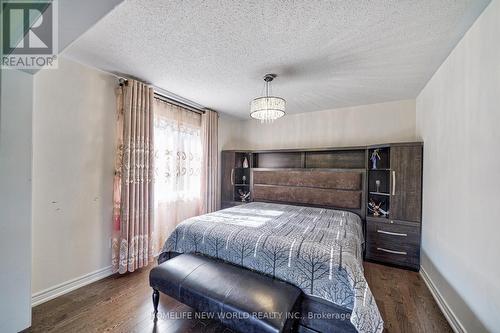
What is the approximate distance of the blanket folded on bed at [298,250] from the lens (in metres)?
1.35

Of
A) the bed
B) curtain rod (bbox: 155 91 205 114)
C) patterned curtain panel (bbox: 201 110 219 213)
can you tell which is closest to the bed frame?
the bed

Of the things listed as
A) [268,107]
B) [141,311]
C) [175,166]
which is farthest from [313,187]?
[141,311]

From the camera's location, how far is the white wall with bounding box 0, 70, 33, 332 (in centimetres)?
149

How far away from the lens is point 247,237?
1867 mm

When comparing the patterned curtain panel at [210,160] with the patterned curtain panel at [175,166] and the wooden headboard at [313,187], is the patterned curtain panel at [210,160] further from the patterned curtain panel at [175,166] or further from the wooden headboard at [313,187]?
the wooden headboard at [313,187]

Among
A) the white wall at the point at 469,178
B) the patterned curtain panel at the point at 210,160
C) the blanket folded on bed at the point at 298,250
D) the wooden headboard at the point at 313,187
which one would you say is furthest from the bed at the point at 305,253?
the patterned curtain panel at the point at 210,160

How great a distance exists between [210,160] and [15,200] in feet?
8.44

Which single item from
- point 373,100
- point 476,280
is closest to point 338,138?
point 373,100

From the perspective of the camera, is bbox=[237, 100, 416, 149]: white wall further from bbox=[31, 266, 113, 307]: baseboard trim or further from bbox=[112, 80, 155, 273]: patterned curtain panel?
bbox=[31, 266, 113, 307]: baseboard trim

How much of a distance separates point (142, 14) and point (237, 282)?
2171mm

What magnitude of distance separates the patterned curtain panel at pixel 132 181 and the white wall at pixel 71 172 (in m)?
0.10

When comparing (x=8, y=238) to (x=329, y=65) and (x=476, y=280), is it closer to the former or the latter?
(x=329, y=65)

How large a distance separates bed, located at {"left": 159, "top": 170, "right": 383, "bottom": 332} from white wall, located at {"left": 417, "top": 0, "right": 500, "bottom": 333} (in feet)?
2.46

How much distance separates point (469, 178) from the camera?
1.55 meters
